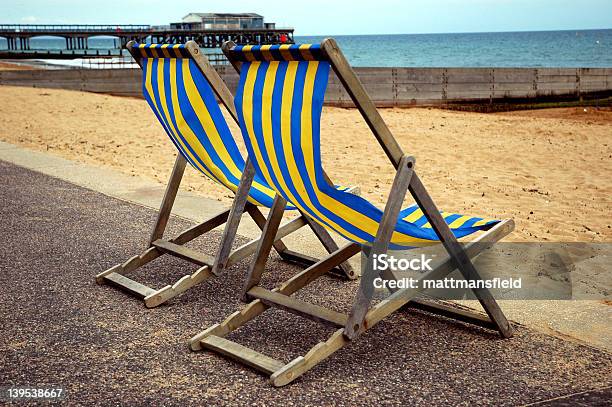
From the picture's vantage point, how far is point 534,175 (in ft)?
26.1

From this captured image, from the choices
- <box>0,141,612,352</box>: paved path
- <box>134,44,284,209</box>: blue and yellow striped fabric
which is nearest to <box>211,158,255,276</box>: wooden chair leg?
<box>134,44,284,209</box>: blue and yellow striped fabric

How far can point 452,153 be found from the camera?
965cm

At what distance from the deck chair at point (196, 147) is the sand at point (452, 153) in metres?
2.16

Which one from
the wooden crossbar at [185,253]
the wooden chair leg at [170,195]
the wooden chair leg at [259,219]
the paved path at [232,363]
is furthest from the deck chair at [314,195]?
the wooden chair leg at [170,195]

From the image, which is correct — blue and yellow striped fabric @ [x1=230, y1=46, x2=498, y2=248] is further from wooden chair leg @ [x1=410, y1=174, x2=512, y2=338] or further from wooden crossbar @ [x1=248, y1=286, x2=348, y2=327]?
wooden crossbar @ [x1=248, y1=286, x2=348, y2=327]

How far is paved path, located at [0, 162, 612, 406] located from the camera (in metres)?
2.49

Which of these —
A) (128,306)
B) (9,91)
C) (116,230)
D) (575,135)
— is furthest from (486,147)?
(9,91)

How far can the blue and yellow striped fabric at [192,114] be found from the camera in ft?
11.1

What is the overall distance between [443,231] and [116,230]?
268 cm

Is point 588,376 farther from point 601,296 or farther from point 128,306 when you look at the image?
point 128,306

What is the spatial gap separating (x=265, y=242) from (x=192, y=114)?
753mm

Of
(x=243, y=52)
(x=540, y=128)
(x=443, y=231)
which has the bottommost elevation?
(x=540, y=128)

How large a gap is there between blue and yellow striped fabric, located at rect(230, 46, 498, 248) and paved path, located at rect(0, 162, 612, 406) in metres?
0.46

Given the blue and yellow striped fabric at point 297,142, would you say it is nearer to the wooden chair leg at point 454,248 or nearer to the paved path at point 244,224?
the wooden chair leg at point 454,248
